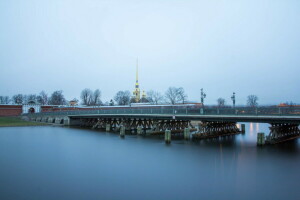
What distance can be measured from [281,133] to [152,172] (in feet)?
56.6

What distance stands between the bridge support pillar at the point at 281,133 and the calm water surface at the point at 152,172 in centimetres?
121

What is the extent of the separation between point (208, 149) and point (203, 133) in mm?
7534

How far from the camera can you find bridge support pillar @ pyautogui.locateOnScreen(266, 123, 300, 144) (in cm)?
2547

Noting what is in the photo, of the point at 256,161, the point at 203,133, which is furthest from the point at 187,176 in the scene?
the point at 203,133

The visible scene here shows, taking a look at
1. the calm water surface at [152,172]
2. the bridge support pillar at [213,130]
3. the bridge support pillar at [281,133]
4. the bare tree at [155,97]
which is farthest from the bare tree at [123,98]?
the calm water surface at [152,172]

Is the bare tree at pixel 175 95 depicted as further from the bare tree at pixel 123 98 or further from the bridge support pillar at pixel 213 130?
the bridge support pillar at pixel 213 130

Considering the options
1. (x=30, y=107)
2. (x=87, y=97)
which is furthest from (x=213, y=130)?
(x=87, y=97)

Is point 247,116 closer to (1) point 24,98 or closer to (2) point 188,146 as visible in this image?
(2) point 188,146

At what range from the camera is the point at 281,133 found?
89.7 feet

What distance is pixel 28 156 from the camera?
21.9 meters

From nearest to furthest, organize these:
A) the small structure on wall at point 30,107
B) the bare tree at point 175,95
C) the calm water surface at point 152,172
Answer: the calm water surface at point 152,172 < the small structure on wall at point 30,107 < the bare tree at point 175,95

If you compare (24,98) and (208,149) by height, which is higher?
(24,98)

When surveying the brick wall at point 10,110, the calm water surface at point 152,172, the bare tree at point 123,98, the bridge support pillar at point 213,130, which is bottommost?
the calm water surface at point 152,172

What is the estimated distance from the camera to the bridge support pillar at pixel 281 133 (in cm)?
2547
